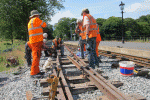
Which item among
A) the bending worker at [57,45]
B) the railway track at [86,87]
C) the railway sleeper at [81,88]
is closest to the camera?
the railway track at [86,87]

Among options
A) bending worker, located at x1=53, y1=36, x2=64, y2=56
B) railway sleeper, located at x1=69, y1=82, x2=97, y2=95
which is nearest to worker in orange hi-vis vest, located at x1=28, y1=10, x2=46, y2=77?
railway sleeper, located at x1=69, y1=82, x2=97, y2=95

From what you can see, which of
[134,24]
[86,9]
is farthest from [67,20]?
[86,9]

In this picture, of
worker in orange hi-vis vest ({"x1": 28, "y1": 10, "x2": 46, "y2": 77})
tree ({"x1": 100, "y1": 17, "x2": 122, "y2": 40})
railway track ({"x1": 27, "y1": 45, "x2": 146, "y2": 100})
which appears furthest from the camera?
tree ({"x1": 100, "y1": 17, "x2": 122, "y2": 40})

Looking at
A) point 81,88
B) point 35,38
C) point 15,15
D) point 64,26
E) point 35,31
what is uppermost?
point 64,26

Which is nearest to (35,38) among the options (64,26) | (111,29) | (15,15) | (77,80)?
(77,80)

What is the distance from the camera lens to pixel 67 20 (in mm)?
111625

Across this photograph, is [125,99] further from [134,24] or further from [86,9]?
[134,24]

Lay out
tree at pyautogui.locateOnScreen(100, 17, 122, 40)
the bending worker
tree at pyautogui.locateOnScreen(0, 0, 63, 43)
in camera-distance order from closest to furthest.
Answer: the bending worker → tree at pyautogui.locateOnScreen(0, 0, 63, 43) → tree at pyautogui.locateOnScreen(100, 17, 122, 40)

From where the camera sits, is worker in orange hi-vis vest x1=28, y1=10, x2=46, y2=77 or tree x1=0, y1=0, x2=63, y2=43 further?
tree x1=0, y1=0, x2=63, y2=43

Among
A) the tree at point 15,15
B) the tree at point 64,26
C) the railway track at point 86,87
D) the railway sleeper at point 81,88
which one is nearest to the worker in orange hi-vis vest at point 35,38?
the railway track at point 86,87

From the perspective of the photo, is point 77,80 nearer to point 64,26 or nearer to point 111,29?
point 111,29

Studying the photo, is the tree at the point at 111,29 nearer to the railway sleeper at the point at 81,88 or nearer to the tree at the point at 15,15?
the tree at the point at 15,15

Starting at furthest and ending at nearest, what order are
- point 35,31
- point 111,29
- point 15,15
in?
point 111,29
point 15,15
point 35,31

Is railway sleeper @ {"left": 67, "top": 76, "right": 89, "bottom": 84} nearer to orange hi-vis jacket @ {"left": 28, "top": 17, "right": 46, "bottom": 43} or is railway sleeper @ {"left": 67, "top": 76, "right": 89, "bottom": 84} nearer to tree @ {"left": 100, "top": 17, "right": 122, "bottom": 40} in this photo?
orange hi-vis jacket @ {"left": 28, "top": 17, "right": 46, "bottom": 43}
